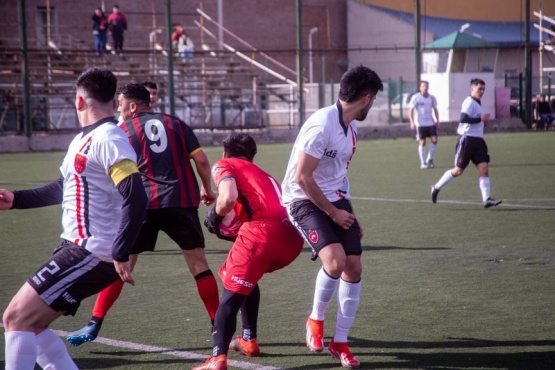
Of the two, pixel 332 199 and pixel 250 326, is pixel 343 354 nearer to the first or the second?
pixel 250 326

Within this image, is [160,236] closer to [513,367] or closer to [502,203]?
[502,203]

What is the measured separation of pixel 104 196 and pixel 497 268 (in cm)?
527

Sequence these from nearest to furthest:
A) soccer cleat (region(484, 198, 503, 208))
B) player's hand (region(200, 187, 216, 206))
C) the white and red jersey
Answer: the white and red jersey < player's hand (region(200, 187, 216, 206)) < soccer cleat (region(484, 198, 503, 208))

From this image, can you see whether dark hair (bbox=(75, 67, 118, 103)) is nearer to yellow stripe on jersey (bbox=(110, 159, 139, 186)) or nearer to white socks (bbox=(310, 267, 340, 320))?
yellow stripe on jersey (bbox=(110, 159, 139, 186))

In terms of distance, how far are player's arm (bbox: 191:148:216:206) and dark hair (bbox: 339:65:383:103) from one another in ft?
4.06

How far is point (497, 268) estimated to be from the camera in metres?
8.73

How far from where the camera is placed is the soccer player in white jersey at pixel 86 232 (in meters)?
4.34

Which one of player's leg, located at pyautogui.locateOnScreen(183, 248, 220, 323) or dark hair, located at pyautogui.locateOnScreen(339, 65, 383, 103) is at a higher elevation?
dark hair, located at pyautogui.locateOnScreen(339, 65, 383, 103)

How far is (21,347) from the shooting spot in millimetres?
4312

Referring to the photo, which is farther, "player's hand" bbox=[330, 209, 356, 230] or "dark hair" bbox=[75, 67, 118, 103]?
"player's hand" bbox=[330, 209, 356, 230]

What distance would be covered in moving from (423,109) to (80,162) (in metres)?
18.8

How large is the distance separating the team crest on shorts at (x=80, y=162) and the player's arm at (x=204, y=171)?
6.15 feet

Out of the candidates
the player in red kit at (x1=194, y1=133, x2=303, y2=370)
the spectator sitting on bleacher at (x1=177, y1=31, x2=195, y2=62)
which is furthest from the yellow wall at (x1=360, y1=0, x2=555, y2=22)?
the player in red kit at (x1=194, y1=133, x2=303, y2=370)

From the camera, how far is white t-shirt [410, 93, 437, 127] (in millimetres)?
22594
